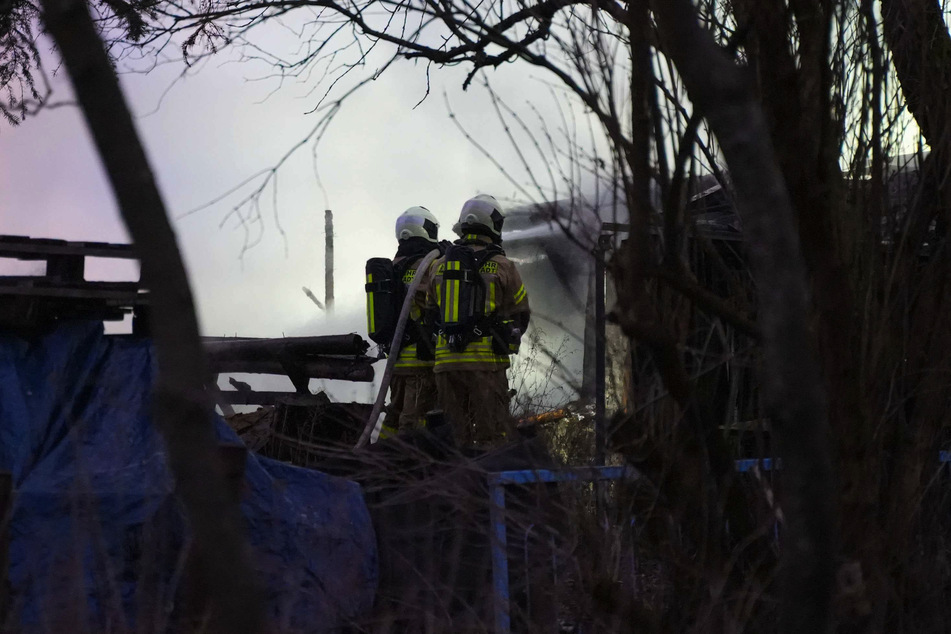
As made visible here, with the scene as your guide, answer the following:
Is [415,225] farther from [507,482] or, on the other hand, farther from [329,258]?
[329,258]

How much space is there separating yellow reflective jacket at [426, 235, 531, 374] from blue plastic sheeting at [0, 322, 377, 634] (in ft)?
9.63

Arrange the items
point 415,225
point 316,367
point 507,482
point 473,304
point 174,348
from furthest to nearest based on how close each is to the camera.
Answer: point 415,225
point 316,367
point 473,304
point 507,482
point 174,348

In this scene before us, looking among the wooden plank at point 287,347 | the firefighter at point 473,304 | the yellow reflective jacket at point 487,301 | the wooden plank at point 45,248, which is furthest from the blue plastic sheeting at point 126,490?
the wooden plank at point 287,347

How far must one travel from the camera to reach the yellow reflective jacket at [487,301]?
7.46 meters

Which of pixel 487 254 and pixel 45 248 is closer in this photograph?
pixel 45 248

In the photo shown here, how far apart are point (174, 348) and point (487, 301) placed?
6.25 meters

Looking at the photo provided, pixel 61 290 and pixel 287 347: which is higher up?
pixel 61 290

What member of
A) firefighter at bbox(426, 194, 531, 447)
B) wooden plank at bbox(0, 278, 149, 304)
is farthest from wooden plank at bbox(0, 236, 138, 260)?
firefighter at bbox(426, 194, 531, 447)

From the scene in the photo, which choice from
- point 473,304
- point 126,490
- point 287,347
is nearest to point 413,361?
point 287,347

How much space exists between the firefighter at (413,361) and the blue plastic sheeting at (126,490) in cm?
348

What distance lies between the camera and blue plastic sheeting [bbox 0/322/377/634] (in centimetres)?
381

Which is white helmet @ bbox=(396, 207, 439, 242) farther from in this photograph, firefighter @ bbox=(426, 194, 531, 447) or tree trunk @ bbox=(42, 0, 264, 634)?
tree trunk @ bbox=(42, 0, 264, 634)

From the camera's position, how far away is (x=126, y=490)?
4.08 meters

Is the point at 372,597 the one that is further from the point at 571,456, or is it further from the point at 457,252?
the point at 457,252
